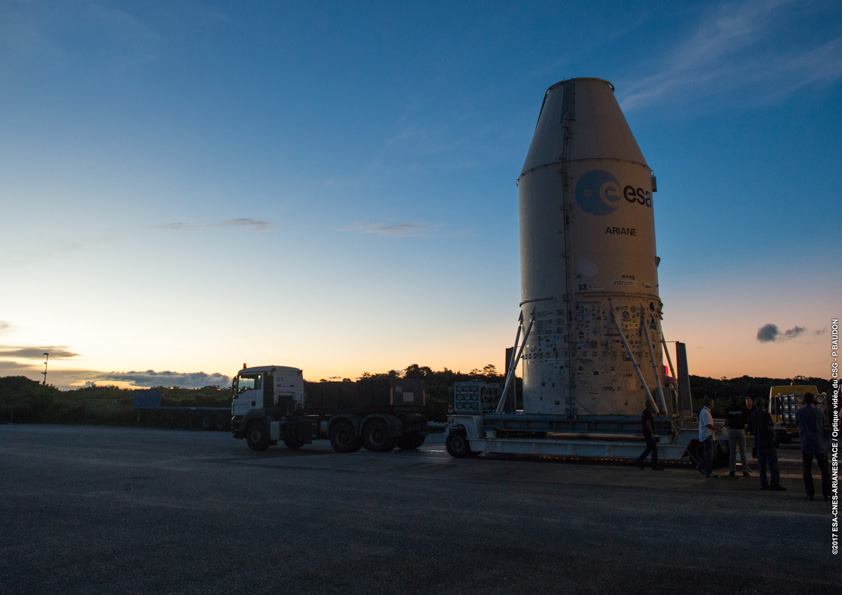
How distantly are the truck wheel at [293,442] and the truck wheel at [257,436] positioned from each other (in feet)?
3.02

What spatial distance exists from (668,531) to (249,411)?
19238mm

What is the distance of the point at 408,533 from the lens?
8984 millimetres

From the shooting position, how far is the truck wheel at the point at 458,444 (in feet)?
67.1

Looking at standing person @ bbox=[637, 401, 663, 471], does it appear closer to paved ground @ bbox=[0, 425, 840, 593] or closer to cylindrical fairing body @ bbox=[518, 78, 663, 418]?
paved ground @ bbox=[0, 425, 840, 593]

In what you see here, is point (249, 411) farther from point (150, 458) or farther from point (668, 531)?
point (668, 531)

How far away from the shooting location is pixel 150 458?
2097 cm

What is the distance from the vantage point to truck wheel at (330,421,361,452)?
78.7 ft

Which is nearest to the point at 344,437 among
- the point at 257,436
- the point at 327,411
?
the point at 327,411

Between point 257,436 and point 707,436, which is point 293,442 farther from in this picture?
point 707,436

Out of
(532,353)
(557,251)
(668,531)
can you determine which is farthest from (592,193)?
(668,531)

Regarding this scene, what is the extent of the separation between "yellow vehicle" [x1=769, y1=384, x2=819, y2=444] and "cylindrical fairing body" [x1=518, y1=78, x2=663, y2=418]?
31.3ft

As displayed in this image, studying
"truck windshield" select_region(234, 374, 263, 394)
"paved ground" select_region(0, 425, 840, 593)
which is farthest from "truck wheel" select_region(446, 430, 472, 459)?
"truck windshield" select_region(234, 374, 263, 394)

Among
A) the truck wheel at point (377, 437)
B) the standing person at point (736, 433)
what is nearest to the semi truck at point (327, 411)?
the truck wheel at point (377, 437)

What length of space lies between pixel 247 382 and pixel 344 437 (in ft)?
15.6
